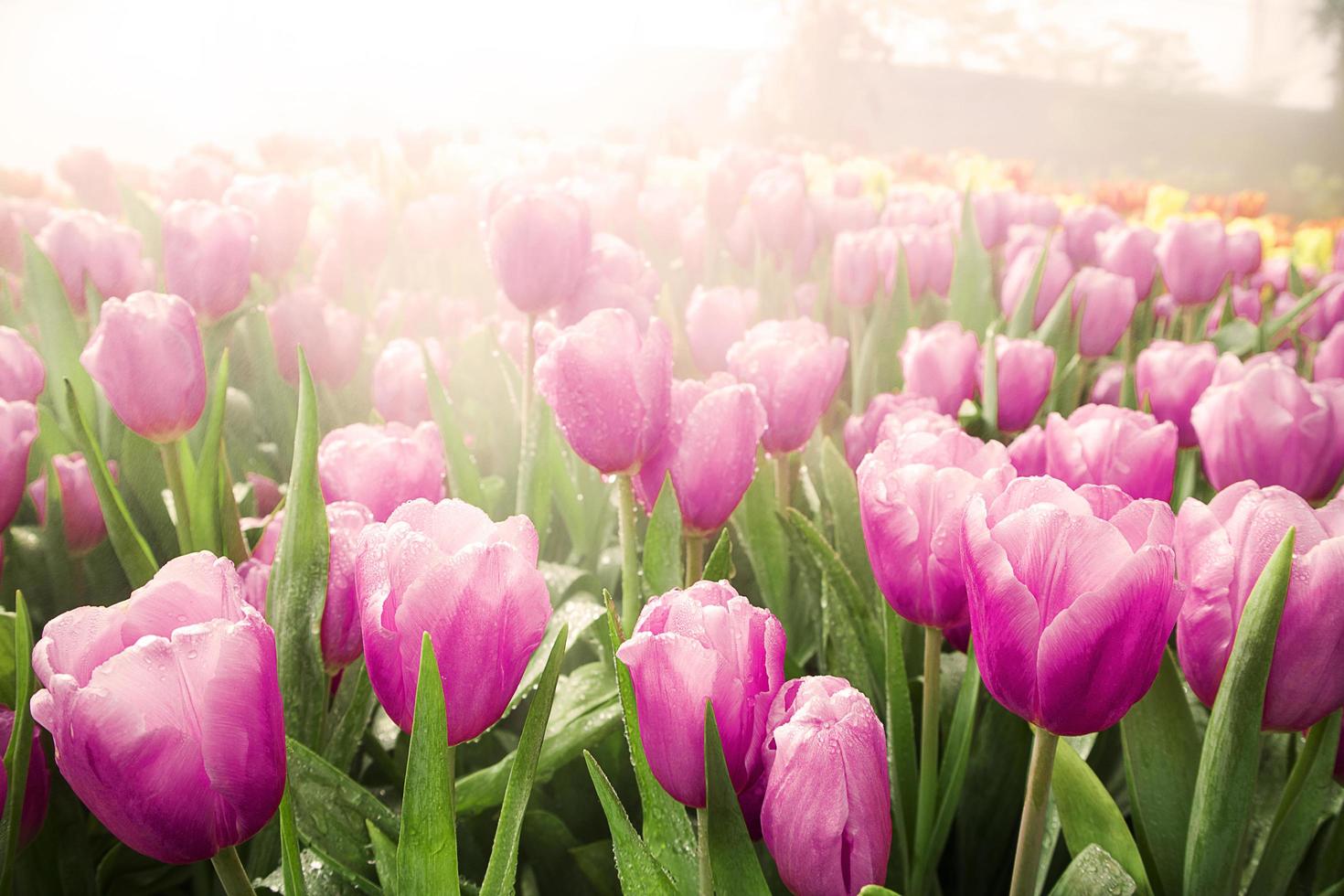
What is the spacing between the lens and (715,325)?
1.05 m

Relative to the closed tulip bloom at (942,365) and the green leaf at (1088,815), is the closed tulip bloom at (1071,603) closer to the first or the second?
the green leaf at (1088,815)

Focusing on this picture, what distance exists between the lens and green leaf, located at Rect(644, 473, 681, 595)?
650 mm

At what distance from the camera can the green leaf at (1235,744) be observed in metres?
0.45

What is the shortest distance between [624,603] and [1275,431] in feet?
1.58

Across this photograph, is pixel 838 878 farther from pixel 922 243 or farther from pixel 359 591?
pixel 922 243

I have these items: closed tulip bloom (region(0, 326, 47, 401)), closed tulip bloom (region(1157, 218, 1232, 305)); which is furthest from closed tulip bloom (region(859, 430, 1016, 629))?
closed tulip bloom (region(1157, 218, 1232, 305))

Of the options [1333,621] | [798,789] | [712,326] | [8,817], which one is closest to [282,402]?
[712,326]

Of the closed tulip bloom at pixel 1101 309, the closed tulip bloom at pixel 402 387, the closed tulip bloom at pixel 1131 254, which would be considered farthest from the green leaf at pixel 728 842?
the closed tulip bloom at pixel 1131 254

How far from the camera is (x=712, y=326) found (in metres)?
1.05

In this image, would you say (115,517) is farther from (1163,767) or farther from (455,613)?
(1163,767)

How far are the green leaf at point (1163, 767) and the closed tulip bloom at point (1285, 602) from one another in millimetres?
86

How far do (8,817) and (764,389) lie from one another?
54 cm

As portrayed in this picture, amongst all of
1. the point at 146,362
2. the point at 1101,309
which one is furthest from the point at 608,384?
the point at 1101,309

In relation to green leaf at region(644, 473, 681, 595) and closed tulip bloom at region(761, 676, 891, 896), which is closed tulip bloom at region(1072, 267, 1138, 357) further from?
closed tulip bloom at region(761, 676, 891, 896)
